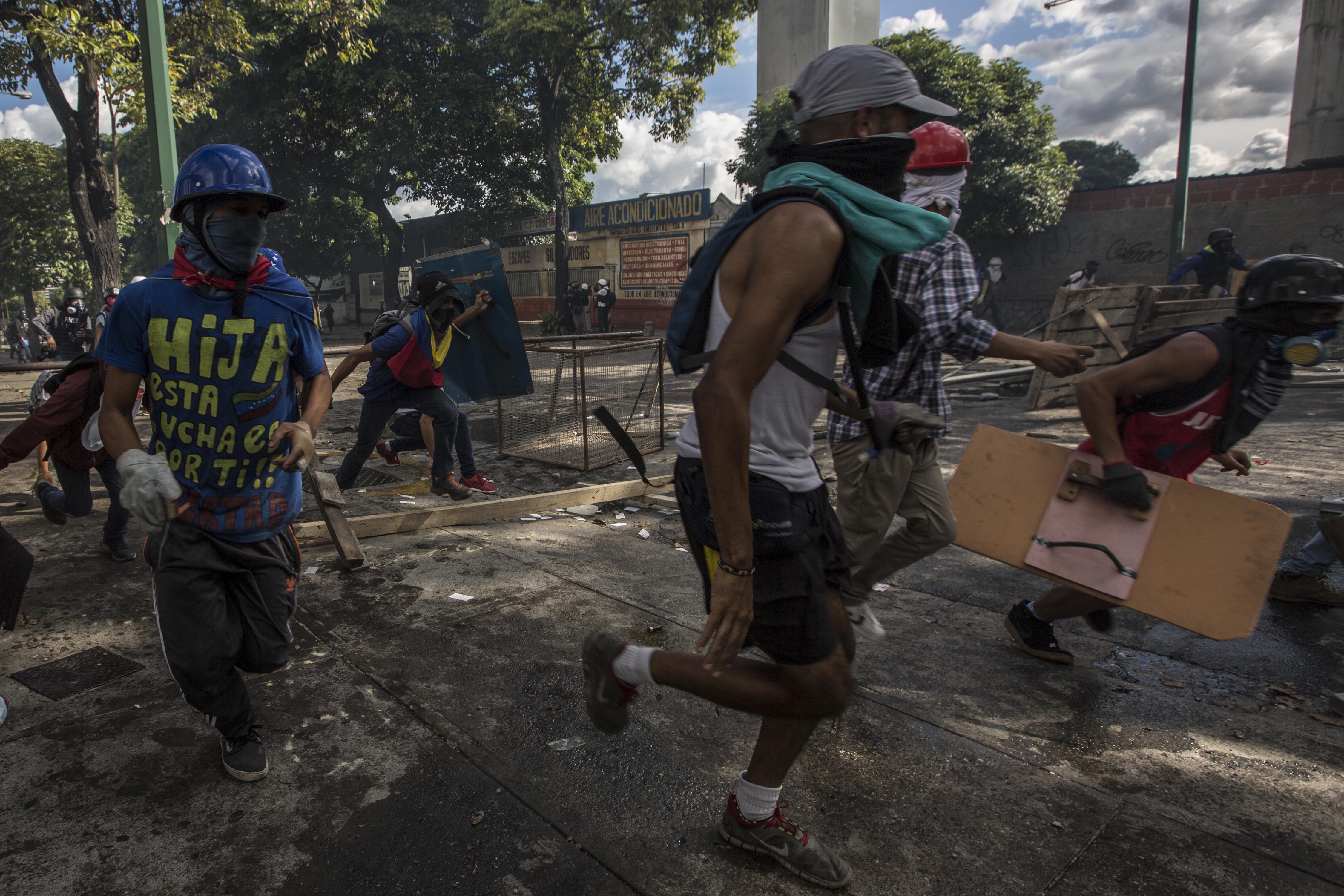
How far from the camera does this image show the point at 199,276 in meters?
2.27

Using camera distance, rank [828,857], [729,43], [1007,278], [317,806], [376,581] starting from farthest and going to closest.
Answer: [729,43]
[1007,278]
[376,581]
[317,806]
[828,857]

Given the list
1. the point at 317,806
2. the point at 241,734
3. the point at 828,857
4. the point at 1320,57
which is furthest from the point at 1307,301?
the point at 1320,57

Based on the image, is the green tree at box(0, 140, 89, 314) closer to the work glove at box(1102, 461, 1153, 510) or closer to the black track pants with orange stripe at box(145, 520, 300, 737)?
the black track pants with orange stripe at box(145, 520, 300, 737)

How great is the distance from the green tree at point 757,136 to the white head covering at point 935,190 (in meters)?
20.9

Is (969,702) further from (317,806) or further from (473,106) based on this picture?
(473,106)

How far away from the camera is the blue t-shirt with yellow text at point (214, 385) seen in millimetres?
2213

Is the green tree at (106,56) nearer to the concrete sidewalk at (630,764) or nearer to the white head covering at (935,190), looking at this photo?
the concrete sidewalk at (630,764)

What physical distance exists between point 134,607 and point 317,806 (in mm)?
1998

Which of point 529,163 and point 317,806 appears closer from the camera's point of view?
point 317,806

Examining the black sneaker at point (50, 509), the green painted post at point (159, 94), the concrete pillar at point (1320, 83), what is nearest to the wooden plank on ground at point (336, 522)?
the black sneaker at point (50, 509)

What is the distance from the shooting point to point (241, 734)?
2363 millimetres

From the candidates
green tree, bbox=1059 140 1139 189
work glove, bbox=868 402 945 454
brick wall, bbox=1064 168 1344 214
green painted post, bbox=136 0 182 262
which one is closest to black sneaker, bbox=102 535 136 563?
work glove, bbox=868 402 945 454

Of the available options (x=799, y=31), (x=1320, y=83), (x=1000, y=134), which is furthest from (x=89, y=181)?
(x=1320, y=83)

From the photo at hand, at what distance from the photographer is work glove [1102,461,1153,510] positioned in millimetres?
2738
